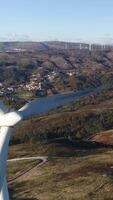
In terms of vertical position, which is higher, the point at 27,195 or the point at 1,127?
the point at 1,127

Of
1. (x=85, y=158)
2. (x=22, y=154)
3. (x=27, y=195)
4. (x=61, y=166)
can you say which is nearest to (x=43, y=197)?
(x=27, y=195)

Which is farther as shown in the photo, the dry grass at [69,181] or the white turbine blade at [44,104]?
the dry grass at [69,181]

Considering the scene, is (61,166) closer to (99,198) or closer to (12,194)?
(12,194)

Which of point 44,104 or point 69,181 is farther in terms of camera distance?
point 69,181

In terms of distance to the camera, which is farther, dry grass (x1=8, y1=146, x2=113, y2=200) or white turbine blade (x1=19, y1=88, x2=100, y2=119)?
dry grass (x1=8, y1=146, x2=113, y2=200)

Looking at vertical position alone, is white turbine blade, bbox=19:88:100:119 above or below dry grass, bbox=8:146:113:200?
above

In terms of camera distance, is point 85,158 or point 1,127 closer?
point 1,127

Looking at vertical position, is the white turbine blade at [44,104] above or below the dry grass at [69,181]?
above

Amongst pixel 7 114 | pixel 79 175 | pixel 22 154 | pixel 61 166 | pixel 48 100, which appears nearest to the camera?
pixel 7 114

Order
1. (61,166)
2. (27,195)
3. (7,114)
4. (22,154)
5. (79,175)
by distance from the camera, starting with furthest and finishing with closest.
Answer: (22,154) → (61,166) → (79,175) → (27,195) → (7,114)

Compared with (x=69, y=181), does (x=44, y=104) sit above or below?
above
